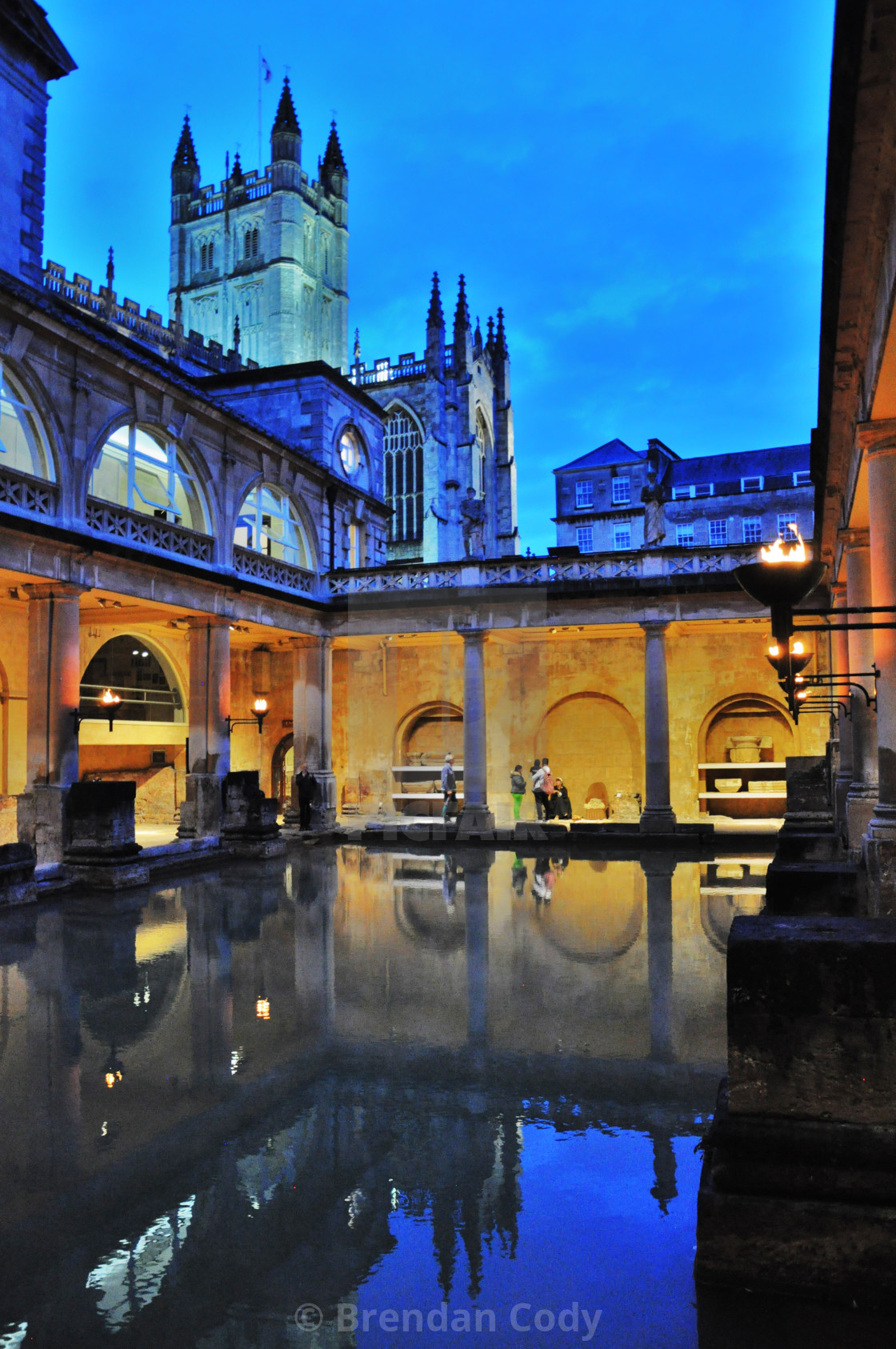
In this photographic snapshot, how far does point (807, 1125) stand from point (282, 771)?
24048 mm

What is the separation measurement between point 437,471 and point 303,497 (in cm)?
3138

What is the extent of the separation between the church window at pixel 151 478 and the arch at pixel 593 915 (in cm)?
1035

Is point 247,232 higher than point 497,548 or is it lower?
higher

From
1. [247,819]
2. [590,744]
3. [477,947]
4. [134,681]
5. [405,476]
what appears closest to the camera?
[477,947]

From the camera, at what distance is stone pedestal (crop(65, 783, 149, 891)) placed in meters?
12.9

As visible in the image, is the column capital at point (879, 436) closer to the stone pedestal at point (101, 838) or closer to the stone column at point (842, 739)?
the stone column at point (842, 739)

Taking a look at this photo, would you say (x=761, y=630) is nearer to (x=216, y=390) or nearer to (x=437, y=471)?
(x=216, y=390)

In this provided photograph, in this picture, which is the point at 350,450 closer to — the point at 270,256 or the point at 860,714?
the point at 860,714

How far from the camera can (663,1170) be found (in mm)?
3781

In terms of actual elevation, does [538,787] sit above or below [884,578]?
below

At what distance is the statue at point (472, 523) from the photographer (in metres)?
20.0

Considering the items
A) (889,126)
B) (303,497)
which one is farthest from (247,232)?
(889,126)

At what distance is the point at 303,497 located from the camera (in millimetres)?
21906

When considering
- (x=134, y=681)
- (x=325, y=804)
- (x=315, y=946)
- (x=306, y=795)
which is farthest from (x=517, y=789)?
(x=315, y=946)
